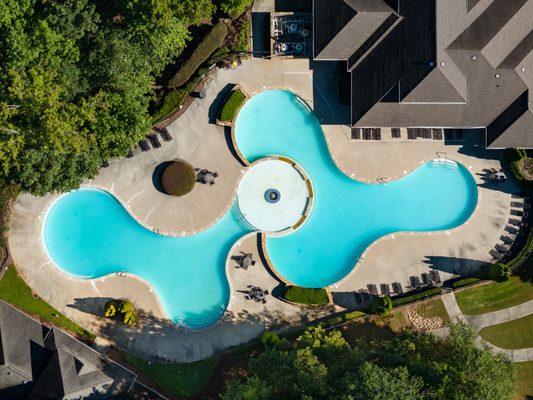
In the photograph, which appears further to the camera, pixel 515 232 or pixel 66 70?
pixel 515 232

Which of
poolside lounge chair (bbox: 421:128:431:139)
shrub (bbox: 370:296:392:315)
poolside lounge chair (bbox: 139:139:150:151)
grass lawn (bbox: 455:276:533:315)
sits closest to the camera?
shrub (bbox: 370:296:392:315)

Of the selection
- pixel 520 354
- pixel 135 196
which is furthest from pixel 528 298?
pixel 135 196

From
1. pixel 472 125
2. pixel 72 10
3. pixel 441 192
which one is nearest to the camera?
pixel 72 10

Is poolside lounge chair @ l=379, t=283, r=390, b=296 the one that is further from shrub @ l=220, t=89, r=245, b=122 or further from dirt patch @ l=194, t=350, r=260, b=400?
shrub @ l=220, t=89, r=245, b=122

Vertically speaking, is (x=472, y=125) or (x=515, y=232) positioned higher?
(x=472, y=125)

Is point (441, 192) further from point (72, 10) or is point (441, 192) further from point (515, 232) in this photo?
point (72, 10)

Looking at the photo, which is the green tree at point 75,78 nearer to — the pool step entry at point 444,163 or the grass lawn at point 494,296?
the pool step entry at point 444,163

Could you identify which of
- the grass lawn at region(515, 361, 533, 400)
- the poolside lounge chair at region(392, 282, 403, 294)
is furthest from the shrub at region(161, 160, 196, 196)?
the grass lawn at region(515, 361, 533, 400)
